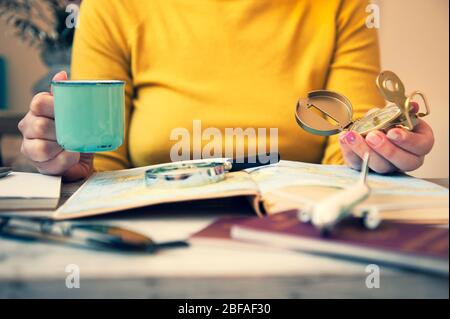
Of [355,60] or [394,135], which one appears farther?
[355,60]

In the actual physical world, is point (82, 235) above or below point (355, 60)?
below

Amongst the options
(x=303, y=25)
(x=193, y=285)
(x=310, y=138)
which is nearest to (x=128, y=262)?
(x=193, y=285)

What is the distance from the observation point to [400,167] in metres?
0.67

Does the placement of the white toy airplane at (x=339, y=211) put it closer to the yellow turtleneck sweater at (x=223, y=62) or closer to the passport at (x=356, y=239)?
the passport at (x=356, y=239)

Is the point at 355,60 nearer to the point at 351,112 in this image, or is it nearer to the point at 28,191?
the point at 351,112

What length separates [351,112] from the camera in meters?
0.74

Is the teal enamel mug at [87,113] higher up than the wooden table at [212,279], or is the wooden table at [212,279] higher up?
the teal enamel mug at [87,113]

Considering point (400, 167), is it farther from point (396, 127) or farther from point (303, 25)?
point (303, 25)

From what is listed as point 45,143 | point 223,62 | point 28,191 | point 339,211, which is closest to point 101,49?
point 223,62

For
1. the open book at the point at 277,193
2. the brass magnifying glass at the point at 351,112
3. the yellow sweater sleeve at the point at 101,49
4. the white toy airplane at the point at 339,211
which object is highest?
the yellow sweater sleeve at the point at 101,49

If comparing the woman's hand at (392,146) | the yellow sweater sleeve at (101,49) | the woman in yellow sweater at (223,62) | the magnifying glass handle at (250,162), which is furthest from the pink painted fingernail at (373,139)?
the yellow sweater sleeve at (101,49)

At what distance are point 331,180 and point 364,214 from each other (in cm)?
13

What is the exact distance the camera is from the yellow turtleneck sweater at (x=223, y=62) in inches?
38.0

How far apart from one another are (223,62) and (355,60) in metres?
0.25
